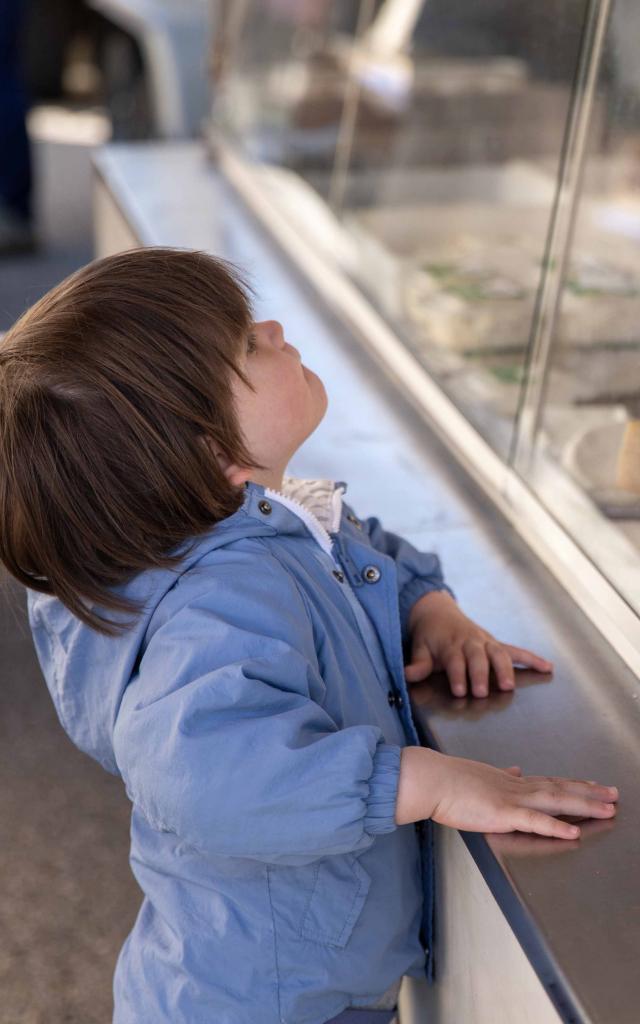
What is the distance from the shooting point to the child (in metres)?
0.70

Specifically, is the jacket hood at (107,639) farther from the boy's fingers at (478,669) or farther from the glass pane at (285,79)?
the glass pane at (285,79)

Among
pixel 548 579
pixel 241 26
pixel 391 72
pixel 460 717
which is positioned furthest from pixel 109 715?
pixel 241 26

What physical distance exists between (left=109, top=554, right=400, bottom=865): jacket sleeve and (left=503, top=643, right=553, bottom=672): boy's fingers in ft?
0.74

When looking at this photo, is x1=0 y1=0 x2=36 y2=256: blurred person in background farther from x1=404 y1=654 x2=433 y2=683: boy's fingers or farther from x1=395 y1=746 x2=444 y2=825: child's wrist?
x1=395 y1=746 x2=444 y2=825: child's wrist

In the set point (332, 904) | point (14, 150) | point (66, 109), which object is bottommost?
point (66, 109)

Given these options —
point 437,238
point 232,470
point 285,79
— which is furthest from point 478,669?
point 285,79

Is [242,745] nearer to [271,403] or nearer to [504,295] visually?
[271,403]

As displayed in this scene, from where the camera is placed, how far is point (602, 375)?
43.8 inches

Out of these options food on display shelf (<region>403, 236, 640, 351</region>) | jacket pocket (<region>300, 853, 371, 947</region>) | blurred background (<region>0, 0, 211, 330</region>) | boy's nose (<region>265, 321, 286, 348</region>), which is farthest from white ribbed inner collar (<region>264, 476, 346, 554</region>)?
blurred background (<region>0, 0, 211, 330</region>)

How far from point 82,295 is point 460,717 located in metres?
0.43

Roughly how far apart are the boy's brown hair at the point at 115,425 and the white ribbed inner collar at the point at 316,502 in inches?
2.7

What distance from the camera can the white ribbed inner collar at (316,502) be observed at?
0.85 meters

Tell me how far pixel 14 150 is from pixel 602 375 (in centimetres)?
276

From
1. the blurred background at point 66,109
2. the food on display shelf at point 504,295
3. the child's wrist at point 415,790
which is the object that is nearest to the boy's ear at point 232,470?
the child's wrist at point 415,790
